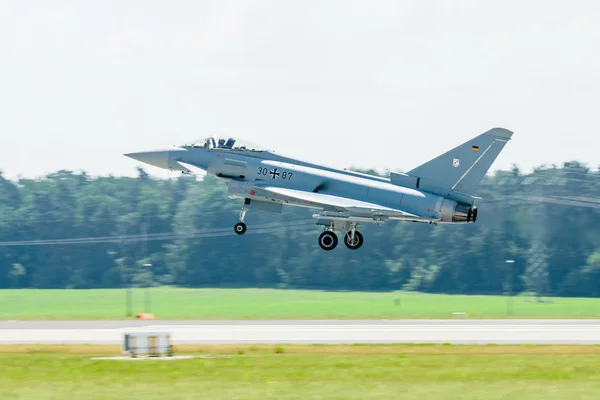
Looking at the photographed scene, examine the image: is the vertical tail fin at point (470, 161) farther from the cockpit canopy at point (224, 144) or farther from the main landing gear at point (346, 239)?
the cockpit canopy at point (224, 144)

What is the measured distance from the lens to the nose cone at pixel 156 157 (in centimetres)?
4272

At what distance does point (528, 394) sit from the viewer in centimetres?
2673

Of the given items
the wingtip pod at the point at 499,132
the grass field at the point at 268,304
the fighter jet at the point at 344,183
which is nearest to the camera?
the fighter jet at the point at 344,183

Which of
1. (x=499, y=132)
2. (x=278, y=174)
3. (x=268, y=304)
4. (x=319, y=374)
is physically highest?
(x=499, y=132)

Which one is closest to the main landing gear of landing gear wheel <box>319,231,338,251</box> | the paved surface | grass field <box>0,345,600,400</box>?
landing gear wheel <box>319,231,338,251</box>

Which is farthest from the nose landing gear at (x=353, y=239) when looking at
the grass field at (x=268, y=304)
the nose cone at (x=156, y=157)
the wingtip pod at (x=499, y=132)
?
the grass field at (x=268, y=304)

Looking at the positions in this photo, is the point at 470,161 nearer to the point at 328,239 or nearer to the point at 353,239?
the point at 353,239

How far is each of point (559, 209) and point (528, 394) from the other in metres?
79.2

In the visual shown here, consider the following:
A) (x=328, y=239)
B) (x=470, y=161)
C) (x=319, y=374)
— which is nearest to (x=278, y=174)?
(x=328, y=239)

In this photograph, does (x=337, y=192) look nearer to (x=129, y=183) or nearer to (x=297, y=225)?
(x=297, y=225)

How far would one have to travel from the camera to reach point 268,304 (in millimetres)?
103875

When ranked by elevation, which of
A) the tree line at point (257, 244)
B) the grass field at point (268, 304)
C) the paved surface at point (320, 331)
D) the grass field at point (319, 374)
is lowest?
the grass field at point (268, 304)

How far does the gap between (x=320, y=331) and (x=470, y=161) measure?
13.6 metres

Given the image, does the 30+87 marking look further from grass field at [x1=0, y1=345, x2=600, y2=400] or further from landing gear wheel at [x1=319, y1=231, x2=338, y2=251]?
grass field at [x1=0, y1=345, x2=600, y2=400]
